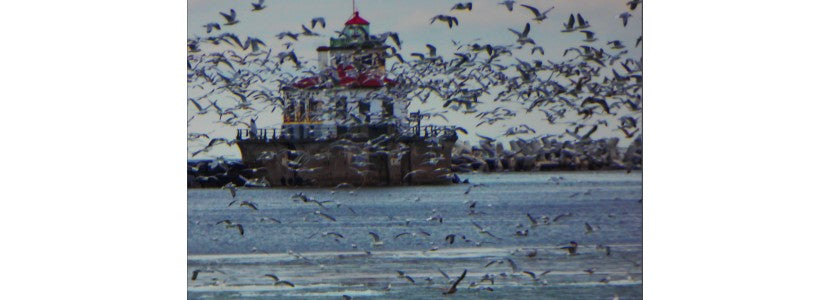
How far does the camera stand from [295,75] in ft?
22.6

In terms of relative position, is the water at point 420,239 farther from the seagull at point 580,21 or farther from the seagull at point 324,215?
the seagull at point 580,21

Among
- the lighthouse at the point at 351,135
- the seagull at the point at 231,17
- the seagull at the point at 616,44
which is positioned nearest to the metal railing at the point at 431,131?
the lighthouse at the point at 351,135

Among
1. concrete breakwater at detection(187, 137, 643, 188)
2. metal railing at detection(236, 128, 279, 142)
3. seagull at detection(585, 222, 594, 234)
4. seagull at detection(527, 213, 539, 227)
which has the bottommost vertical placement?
seagull at detection(585, 222, 594, 234)

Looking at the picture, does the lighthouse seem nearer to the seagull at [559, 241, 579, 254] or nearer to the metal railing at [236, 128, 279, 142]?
the metal railing at [236, 128, 279, 142]

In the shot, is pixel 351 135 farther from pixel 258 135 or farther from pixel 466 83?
pixel 466 83

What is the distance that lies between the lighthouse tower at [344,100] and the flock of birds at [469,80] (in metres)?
0.02

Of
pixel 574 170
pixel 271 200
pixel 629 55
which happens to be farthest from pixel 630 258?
pixel 271 200

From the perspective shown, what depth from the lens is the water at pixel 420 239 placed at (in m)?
6.86

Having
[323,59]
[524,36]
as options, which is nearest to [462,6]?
[524,36]

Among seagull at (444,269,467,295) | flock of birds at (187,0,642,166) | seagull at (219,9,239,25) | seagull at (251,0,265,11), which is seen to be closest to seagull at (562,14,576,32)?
flock of birds at (187,0,642,166)

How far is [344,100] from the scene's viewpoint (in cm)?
696

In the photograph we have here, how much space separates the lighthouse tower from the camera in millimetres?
6867

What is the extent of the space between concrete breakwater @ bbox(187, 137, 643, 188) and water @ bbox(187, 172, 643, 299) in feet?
0.17

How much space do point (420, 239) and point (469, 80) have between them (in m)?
0.91
